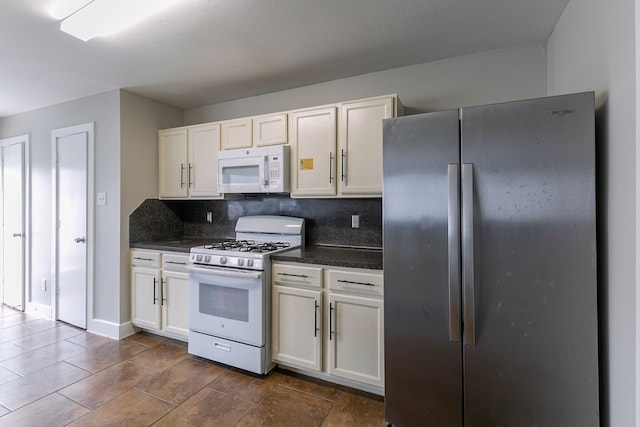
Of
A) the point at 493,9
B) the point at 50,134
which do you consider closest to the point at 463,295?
the point at 493,9

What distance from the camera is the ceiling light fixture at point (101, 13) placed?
5.74 ft

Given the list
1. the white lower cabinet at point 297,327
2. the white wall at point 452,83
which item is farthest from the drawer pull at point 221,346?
the white wall at point 452,83

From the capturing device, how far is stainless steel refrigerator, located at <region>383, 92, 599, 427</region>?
138 centimetres

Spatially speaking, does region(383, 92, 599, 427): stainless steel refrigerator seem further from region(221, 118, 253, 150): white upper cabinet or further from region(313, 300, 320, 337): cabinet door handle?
region(221, 118, 253, 150): white upper cabinet

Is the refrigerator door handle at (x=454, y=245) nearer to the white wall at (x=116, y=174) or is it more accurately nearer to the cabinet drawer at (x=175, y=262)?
the cabinet drawer at (x=175, y=262)

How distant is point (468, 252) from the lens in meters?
1.54

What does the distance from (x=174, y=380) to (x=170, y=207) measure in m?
1.97

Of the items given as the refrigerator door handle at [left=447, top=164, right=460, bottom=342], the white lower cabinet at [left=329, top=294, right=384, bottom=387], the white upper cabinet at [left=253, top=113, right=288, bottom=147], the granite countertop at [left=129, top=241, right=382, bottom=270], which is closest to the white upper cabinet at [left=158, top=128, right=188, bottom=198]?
the granite countertop at [left=129, top=241, right=382, bottom=270]

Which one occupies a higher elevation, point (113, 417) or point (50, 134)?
point (50, 134)

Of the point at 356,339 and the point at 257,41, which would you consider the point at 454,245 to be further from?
the point at 257,41

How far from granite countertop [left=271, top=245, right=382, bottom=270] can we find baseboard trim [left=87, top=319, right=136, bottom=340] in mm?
1863

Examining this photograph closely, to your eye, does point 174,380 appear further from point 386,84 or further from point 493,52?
point 493,52

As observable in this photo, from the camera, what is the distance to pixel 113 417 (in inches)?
75.1

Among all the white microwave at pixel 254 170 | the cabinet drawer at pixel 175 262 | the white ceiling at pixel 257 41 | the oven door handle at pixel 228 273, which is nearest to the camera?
the white ceiling at pixel 257 41
